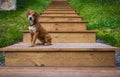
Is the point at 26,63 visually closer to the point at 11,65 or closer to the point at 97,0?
the point at 11,65

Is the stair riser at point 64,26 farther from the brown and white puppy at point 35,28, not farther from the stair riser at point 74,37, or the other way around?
the brown and white puppy at point 35,28

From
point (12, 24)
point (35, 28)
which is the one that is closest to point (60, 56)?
point (35, 28)

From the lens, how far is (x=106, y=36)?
874cm

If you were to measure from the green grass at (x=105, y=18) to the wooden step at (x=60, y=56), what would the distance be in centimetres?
307

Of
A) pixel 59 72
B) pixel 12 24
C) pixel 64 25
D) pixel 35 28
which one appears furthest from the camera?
pixel 12 24

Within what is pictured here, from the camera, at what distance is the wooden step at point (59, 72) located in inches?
171

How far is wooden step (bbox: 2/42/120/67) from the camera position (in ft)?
16.9

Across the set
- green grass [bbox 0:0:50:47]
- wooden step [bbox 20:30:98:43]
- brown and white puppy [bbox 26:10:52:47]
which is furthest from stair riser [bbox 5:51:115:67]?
green grass [bbox 0:0:50:47]

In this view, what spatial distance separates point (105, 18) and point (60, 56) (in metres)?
5.69

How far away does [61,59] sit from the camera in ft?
17.0

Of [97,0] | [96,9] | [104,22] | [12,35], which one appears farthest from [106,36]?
[97,0]

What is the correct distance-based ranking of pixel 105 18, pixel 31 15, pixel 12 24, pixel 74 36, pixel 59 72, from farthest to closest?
pixel 105 18, pixel 12 24, pixel 74 36, pixel 31 15, pixel 59 72

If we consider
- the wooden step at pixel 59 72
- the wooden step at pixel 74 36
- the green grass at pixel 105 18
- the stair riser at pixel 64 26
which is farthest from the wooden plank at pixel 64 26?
the wooden step at pixel 59 72

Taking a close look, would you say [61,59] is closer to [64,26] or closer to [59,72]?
[59,72]
